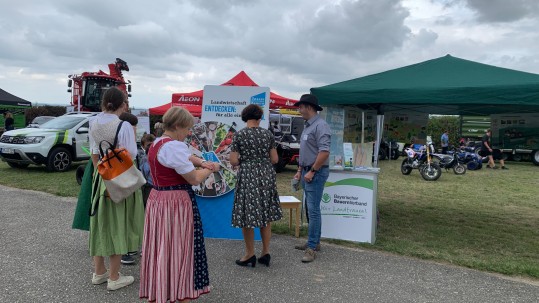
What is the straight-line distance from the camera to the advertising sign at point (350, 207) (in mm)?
5227

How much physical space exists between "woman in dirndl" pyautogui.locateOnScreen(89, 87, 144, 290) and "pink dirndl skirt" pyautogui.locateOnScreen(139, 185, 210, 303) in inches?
30.3

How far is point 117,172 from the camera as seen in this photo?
3.19 m

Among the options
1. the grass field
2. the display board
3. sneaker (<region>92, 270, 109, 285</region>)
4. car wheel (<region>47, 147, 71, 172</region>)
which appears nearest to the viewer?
sneaker (<region>92, 270, 109, 285</region>)

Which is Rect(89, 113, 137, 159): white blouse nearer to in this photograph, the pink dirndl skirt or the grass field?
the pink dirndl skirt

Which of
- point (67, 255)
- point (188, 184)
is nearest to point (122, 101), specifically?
point (188, 184)

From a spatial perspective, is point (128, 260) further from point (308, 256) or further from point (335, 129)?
point (335, 129)

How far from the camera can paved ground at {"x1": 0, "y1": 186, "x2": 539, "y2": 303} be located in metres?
3.57

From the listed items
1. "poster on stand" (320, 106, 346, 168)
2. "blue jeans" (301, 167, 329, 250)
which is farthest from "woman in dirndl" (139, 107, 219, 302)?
"poster on stand" (320, 106, 346, 168)

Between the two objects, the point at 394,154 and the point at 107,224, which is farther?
the point at 394,154

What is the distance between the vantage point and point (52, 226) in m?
5.64

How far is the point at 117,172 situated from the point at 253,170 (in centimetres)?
138

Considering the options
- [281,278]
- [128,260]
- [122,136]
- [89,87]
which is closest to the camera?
[122,136]

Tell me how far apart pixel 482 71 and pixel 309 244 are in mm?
3386

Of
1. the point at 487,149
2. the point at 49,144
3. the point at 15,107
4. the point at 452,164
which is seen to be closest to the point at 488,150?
the point at 487,149
